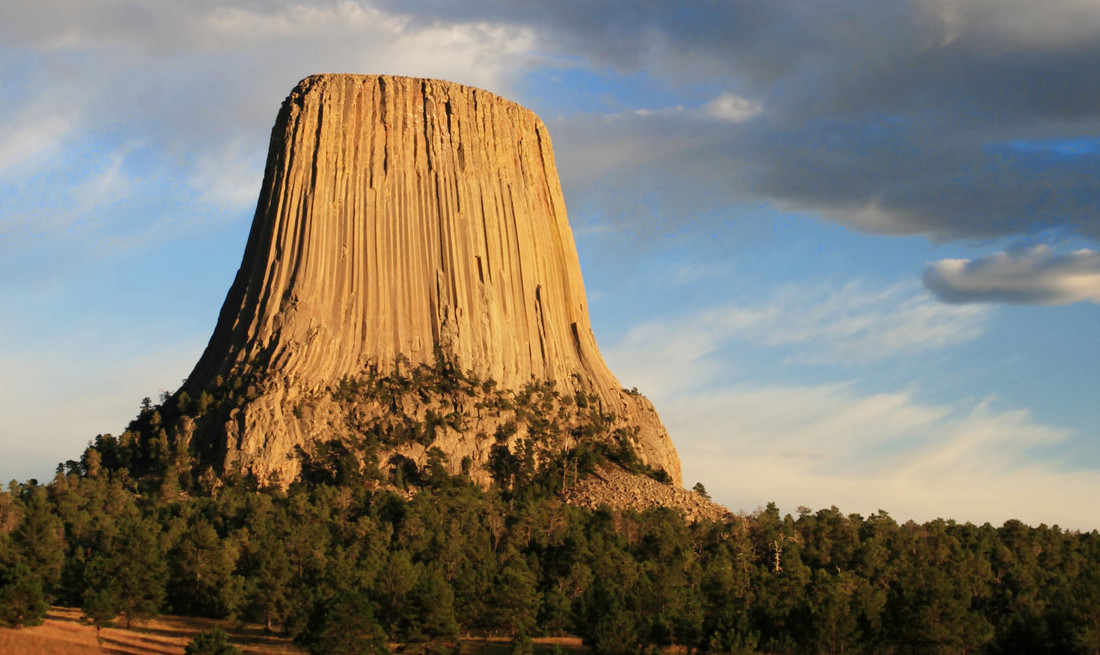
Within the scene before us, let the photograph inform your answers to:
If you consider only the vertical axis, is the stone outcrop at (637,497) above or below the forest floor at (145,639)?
above

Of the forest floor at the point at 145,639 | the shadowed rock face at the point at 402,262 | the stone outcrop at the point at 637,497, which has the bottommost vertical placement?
the forest floor at the point at 145,639

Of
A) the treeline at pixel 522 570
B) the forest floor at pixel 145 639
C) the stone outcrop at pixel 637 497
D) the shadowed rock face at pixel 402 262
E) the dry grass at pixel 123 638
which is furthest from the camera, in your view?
the shadowed rock face at pixel 402 262

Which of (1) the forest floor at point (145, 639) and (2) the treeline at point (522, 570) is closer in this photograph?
(1) the forest floor at point (145, 639)

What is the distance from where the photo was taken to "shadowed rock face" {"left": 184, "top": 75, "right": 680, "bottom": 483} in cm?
8800

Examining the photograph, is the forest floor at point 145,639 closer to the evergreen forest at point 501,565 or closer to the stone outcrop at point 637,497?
the evergreen forest at point 501,565

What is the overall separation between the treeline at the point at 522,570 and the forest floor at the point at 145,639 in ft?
2.60

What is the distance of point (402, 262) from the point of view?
→ 92.0m

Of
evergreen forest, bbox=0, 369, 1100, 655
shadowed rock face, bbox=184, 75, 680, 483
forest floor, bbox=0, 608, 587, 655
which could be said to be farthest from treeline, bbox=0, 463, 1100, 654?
shadowed rock face, bbox=184, 75, 680, 483

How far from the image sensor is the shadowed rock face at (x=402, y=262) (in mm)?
88000

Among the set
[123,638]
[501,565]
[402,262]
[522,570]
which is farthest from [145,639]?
Answer: [402,262]

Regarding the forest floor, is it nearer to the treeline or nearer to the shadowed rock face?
the treeline

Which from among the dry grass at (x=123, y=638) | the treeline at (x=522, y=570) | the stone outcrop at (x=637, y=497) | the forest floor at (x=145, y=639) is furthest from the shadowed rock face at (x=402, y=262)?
the forest floor at (x=145, y=639)

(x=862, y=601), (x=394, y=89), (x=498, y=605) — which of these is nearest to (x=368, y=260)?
(x=394, y=89)

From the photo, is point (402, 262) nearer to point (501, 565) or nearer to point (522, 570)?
point (501, 565)
